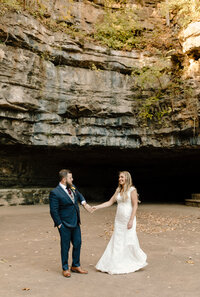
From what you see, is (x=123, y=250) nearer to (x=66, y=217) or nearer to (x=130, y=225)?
(x=130, y=225)

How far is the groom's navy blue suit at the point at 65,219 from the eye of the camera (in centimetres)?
441

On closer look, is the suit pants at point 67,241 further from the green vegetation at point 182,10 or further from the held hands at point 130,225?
the green vegetation at point 182,10

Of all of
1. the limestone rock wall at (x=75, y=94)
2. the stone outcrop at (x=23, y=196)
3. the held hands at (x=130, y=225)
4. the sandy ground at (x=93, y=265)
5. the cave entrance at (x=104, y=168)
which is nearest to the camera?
the sandy ground at (x=93, y=265)

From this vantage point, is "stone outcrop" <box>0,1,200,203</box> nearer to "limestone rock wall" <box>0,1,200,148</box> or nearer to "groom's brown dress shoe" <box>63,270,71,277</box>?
"limestone rock wall" <box>0,1,200,148</box>

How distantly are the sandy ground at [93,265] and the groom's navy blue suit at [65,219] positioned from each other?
382 millimetres

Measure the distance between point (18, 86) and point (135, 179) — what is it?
588 inches

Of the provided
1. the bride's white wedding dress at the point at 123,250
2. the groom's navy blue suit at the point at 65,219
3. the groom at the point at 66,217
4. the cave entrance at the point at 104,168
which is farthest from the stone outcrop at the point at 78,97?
the bride's white wedding dress at the point at 123,250

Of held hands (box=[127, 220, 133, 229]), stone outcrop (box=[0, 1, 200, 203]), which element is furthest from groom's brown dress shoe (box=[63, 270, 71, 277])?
stone outcrop (box=[0, 1, 200, 203])

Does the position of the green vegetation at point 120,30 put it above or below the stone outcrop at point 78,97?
above

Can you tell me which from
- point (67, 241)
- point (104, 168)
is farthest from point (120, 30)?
point (67, 241)

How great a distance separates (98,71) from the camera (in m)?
15.0

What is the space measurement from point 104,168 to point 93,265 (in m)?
16.9

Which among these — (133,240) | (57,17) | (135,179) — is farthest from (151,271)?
(135,179)

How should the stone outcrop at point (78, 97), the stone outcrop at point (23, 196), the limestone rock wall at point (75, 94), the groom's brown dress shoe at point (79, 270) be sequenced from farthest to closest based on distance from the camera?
the stone outcrop at point (23, 196)
the stone outcrop at point (78, 97)
the limestone rock wall at point (75, 94)
the groom's brown dress shoe at point (79, 270)
